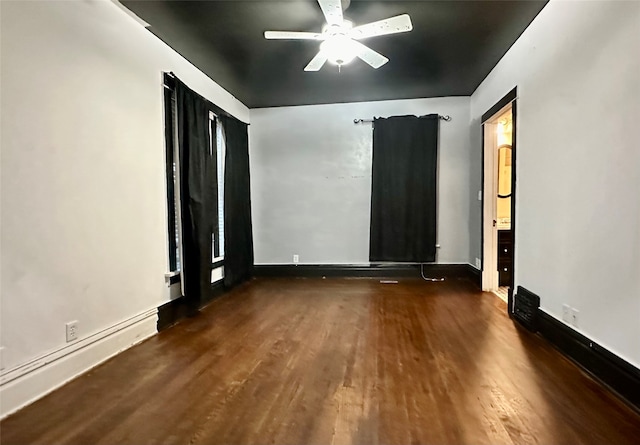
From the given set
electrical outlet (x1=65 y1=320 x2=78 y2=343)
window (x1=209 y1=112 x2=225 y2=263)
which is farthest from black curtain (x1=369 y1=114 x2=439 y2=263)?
electrical outlet (x1=65 y1=320 x2=78 y2=343)

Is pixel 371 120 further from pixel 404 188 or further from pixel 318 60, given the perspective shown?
pixel 318 60

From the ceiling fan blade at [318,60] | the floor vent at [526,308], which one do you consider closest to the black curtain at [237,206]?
the ceiling fan blade at [318,60]

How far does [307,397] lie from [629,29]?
264cm

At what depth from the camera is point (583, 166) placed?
7.77 ft

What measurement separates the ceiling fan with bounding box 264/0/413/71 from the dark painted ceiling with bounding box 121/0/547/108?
0.67ft

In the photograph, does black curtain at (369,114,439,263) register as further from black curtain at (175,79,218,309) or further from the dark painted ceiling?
black curtain at (175,79,218,309)

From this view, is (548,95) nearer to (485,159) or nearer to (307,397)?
(485,159)

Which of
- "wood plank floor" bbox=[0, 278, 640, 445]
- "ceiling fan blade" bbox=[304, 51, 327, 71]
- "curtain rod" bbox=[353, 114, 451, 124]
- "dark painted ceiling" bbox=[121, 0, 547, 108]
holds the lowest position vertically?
"wood plank floor" bbox=[0, 278, 640, 445]

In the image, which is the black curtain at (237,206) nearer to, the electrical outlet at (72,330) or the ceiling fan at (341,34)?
the ceiling fan at (341,34)

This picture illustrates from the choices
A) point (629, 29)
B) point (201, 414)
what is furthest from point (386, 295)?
point (629, 29)

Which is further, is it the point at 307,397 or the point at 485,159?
the point at 485,159

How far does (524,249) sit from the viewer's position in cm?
327

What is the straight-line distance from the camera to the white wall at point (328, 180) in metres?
5.25

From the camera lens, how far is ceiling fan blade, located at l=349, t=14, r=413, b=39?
2.48 meters
